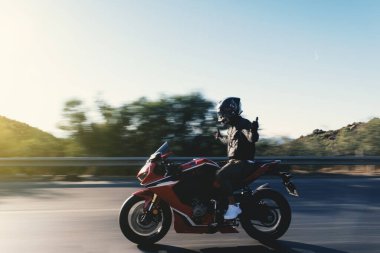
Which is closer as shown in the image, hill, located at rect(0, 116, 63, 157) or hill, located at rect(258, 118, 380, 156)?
hill, located at rect(0, 116, 63, 157)

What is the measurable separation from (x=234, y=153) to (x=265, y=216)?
94cm

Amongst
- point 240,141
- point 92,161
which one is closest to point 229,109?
point 240,141

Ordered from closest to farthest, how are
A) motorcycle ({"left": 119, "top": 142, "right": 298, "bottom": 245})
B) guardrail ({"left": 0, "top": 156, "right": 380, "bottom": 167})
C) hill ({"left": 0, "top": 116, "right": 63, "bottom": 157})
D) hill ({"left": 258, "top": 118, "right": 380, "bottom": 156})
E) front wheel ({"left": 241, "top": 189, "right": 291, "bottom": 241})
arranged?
motorcycle ({"left": 119, "top": 142, "right": 298, "bottom": 245})
front wheel ({"left": 241, "top": 189, "right": 291, "bottom": 241})
guardrail ({"left": 0, "top": 156, "right": 380, "bottom": 167})
hill ({"left": 0, "top": 116, "right": 63, "bottom": 157})
hill ({"left": 258, "top": 118, "right": 380, "bottom": 156})

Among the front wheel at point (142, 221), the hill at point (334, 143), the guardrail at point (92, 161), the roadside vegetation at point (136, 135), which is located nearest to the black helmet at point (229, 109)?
the front wheel at point (142, 221)

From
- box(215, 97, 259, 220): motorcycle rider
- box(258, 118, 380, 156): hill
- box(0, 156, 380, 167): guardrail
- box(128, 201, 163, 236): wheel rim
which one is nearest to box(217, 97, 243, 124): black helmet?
box(215, 97, 259, 220): motorcycle rider

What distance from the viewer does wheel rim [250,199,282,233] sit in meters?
6.97

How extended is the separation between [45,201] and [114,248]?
13.7ft

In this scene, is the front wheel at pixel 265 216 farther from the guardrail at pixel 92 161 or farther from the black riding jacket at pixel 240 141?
the guardrail at pixel 92 161

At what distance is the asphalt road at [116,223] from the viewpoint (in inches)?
261

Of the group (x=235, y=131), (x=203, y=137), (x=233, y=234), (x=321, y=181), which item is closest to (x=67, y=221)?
(x=233, y=234)

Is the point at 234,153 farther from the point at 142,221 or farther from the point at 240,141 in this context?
the point at 142,221

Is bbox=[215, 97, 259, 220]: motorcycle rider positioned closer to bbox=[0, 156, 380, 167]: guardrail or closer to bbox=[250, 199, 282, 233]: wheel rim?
bbox=[250, 199, 282, 233]: wheel rim

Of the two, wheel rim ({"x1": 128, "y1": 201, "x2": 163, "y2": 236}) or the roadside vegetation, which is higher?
the roadside vegetation

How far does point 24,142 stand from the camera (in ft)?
53.0
